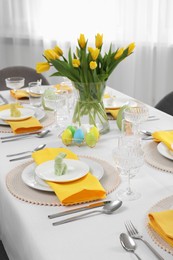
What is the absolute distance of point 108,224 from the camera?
1022mm

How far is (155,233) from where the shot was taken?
0.96 metres

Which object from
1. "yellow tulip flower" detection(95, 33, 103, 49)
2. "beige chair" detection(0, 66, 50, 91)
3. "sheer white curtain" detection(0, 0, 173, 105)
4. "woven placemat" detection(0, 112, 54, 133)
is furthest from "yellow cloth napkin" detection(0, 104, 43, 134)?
"sheer white curtain" detection(0, 0, 173, 105)

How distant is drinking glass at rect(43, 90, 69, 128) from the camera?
1738 millimetres

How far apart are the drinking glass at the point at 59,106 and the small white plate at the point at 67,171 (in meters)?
0.48

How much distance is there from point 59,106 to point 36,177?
0.58 m

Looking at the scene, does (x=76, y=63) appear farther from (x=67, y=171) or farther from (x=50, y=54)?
(x=67, y=171)

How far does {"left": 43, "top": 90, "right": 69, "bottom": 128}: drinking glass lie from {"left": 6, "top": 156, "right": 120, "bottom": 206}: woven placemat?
17.7 inches

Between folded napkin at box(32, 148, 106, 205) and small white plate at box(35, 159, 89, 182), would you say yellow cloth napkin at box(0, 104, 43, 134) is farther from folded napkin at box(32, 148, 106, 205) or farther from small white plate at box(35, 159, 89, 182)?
folded napkin at box(32, 148, 106, 205)

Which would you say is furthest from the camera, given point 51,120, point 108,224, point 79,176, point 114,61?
point 51,120

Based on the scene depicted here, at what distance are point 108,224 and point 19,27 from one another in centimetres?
278

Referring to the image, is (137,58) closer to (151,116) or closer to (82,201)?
(151,116)

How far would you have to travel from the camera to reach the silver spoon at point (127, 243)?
35.9 inches

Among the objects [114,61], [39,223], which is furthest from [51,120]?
[39,223]

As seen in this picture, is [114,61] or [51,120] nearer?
[114,61]
